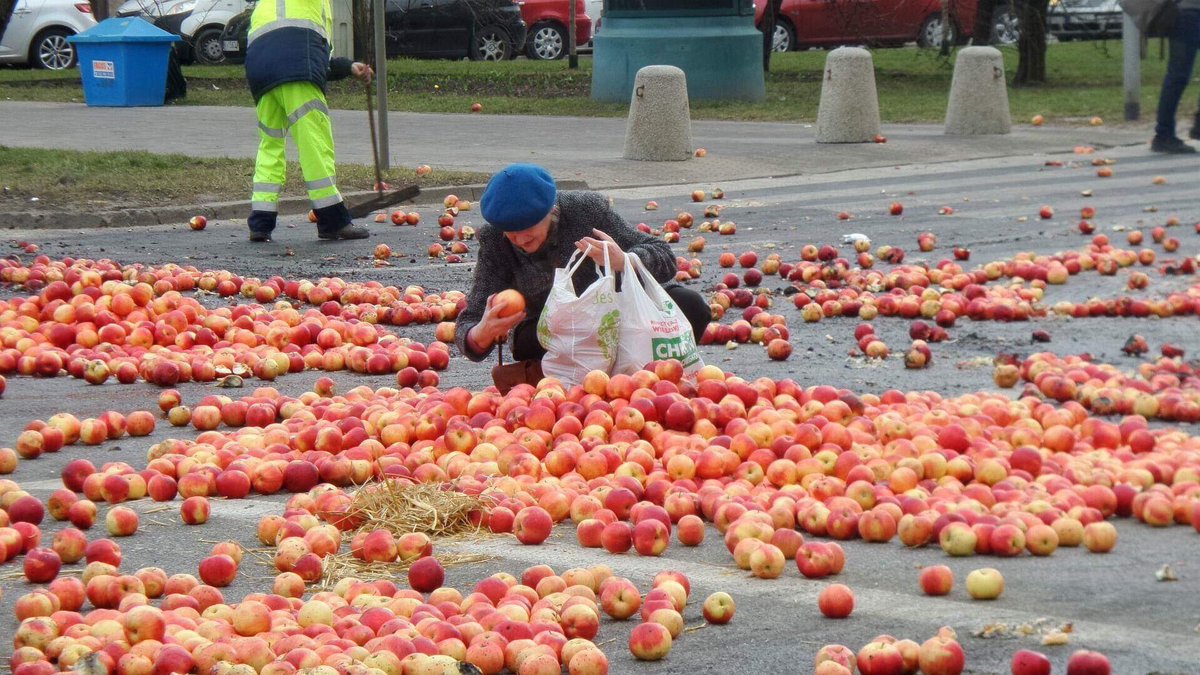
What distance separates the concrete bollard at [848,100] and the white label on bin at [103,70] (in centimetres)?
1133

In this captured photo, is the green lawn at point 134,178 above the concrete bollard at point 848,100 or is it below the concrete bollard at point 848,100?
below

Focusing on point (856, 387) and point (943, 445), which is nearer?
point (943, 445)

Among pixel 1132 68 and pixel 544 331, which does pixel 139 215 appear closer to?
pixel 544 331

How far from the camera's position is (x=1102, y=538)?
Answer: 14.6ft

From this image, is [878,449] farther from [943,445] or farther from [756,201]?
[756,201]

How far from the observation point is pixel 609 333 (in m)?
5.88

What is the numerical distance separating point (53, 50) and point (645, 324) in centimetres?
2918

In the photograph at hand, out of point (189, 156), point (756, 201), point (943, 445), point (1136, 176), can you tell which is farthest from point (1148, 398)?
point (189, 156)

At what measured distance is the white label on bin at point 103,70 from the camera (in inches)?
912

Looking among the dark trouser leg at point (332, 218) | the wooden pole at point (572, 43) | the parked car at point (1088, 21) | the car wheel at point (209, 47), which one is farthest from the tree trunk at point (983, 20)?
the car wheel at point (209, 47)

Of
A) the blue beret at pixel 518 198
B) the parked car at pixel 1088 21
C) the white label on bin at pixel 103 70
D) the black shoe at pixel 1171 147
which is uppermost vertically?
the parked car at pixel 1088 21

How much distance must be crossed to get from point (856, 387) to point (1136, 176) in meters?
9.17

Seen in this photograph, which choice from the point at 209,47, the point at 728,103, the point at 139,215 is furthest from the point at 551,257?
the point at 209,47

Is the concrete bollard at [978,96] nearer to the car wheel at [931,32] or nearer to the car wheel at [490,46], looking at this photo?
the car wheel at [931,32]
